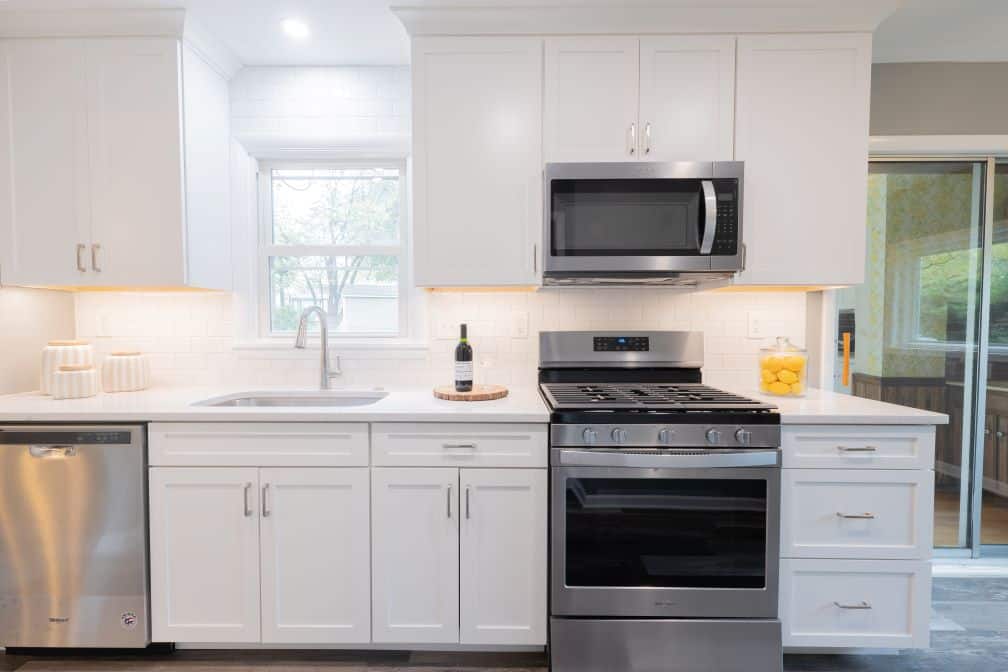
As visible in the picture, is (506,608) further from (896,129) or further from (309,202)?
(896,129)

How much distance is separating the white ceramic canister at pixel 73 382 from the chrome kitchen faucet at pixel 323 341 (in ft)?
2.75

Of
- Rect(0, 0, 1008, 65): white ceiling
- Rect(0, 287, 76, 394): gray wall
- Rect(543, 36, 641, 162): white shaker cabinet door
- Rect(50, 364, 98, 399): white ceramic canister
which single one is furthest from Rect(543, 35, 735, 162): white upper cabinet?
Rect(0, 287, 76, 394): gray wall

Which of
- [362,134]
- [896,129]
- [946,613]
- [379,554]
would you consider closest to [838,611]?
[946,613]

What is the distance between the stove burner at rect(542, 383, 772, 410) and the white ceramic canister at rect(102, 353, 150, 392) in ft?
6.19

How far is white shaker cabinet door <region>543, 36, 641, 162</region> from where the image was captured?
2.09 meters

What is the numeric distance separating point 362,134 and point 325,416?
145 cm

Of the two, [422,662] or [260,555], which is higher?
[260,555]

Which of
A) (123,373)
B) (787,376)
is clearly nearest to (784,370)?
(787,376)

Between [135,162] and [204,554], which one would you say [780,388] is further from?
[135,162]

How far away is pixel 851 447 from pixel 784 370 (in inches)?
17.5

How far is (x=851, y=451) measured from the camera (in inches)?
73.2

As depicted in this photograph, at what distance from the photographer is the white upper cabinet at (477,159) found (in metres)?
2.10

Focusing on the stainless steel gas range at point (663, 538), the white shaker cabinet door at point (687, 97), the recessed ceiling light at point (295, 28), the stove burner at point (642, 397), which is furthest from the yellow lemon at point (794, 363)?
the recessed ceiling light at point (295, 28)

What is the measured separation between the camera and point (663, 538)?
6.02 feet
